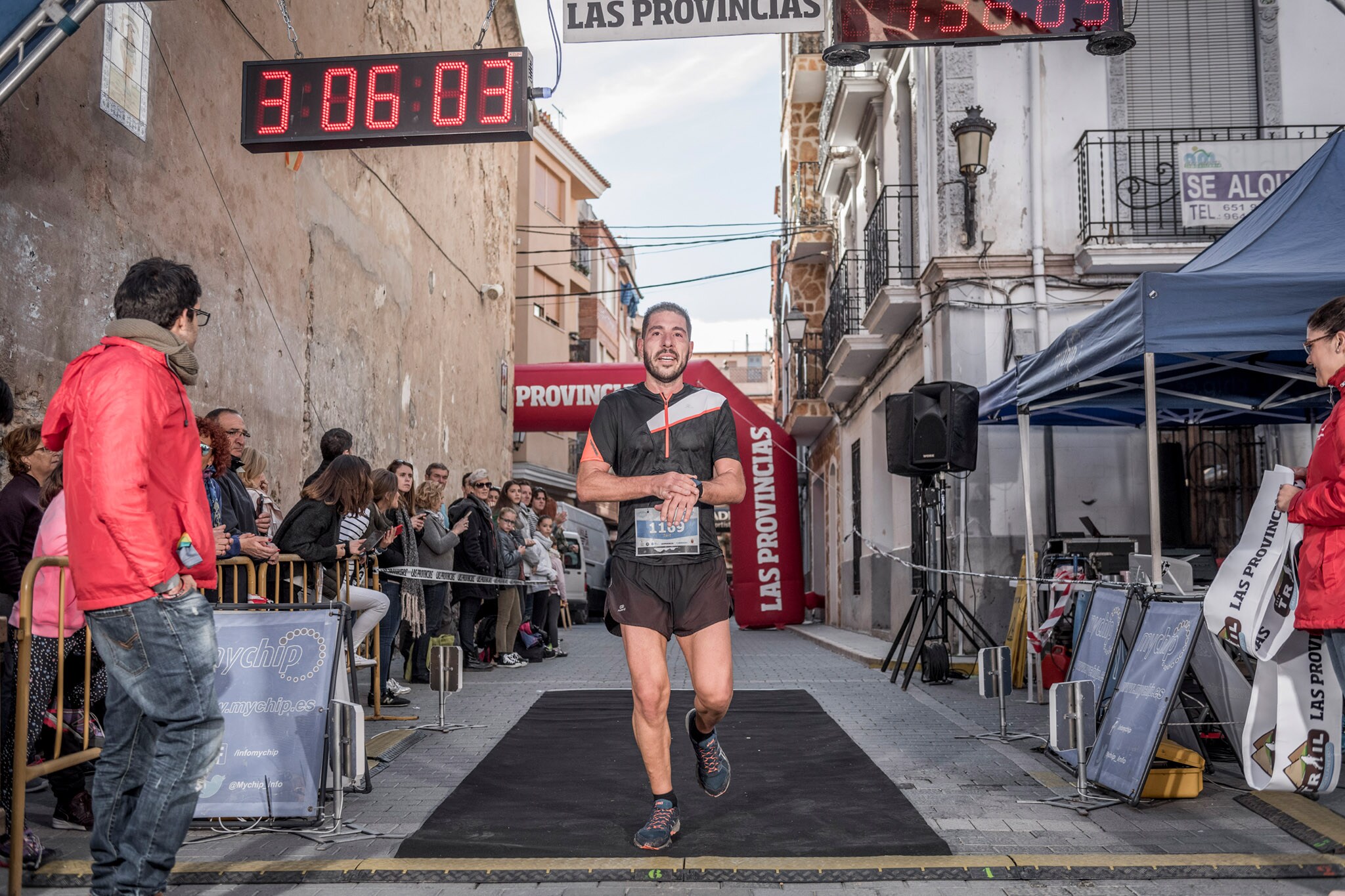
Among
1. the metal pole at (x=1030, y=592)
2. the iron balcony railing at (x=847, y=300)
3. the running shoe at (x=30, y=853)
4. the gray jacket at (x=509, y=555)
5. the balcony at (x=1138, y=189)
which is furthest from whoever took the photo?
the iron balcony railing at (x=847, y=300)

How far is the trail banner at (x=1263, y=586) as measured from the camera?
5043mm

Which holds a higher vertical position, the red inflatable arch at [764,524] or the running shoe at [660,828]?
the red inflatable arch at [764,524]

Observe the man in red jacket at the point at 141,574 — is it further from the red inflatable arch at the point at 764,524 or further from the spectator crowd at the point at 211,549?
the red inflatable arch at the point at 764,524

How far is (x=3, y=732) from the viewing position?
4.85m

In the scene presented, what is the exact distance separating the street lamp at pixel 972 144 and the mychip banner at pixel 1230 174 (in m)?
2.18

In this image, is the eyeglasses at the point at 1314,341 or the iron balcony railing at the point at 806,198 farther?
the iron balcony railing at the point at 806,198

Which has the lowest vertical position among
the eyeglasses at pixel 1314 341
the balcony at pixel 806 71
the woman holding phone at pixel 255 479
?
the woman holding phone at pixel 255 479

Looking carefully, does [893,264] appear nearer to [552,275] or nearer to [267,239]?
[267,239]

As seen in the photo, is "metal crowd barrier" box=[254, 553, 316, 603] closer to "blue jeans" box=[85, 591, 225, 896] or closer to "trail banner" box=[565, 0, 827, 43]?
"blue jeans" box=[85, 591, 225, 896]

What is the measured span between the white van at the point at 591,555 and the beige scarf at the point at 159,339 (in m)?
21.5

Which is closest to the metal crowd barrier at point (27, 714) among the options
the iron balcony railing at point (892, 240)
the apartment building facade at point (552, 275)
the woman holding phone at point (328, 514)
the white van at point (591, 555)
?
the woman holding phone at point (328, 514)

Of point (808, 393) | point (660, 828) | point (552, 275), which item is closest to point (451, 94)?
point (660, 828)

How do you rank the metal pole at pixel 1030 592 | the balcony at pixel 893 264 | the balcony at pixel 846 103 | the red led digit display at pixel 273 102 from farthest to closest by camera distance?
the balcony at pixel 846 103, the balcony at pixel 893 264, the metal pole at pixel 1030 592, the red led digit display at pixel 273 102

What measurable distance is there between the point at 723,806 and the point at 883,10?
4806 mm
